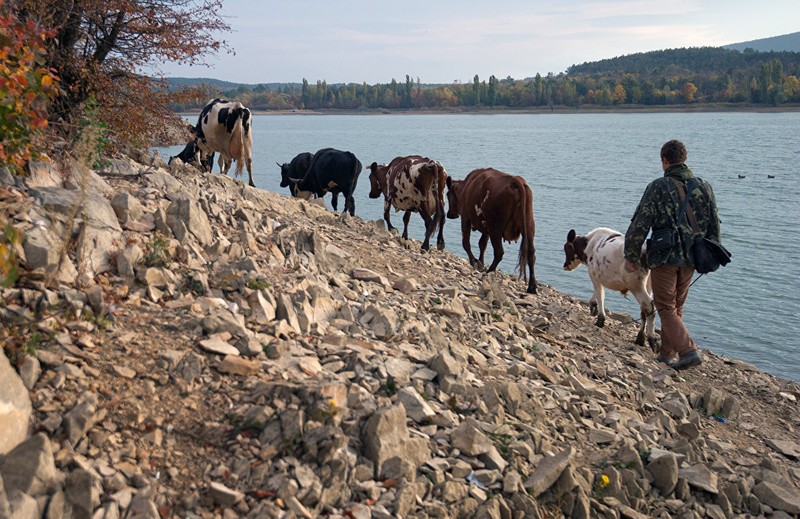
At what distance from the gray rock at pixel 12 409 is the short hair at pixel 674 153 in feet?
25.4

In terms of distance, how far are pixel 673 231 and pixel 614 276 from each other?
238cm

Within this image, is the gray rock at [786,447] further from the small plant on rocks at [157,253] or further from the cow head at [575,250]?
the small plant on rocks at [157,253]

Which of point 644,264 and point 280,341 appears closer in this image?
point 280,341

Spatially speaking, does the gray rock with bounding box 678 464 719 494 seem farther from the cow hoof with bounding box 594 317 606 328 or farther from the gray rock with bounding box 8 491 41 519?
the cow hoof with bounding box 594 317 606 328

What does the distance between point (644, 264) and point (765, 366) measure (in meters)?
5.01

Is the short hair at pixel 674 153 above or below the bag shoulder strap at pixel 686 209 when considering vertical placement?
above

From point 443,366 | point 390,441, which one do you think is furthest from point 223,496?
point 443,366

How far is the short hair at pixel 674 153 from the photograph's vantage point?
31.6ft

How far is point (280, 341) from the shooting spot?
6.37 metres

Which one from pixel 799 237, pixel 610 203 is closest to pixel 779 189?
pixel 610 203

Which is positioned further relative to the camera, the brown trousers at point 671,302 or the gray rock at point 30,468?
the brown trousers at point 671,302

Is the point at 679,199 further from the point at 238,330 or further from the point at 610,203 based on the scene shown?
the point at 610,203

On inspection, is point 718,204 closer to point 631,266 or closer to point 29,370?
point 631,266

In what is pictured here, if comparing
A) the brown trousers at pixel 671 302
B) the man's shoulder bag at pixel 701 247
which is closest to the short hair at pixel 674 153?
the man's shoulder bag at pixel 701 247
